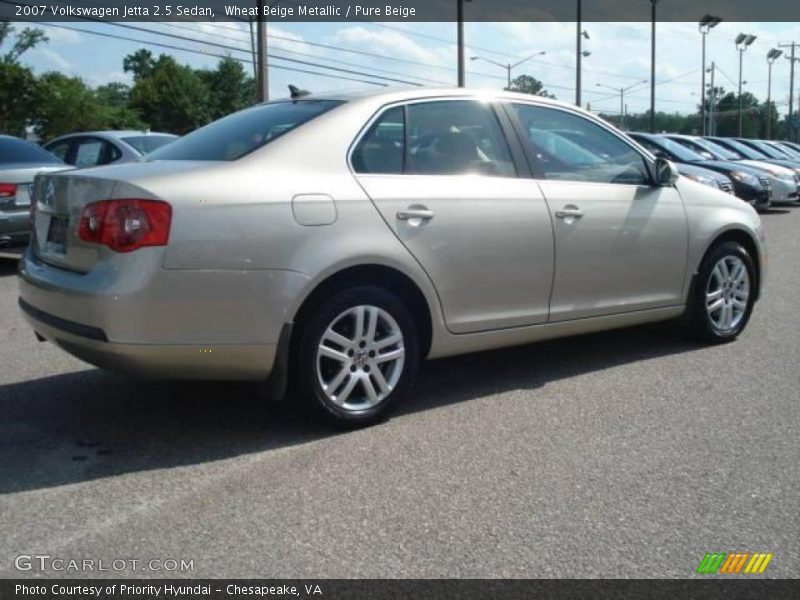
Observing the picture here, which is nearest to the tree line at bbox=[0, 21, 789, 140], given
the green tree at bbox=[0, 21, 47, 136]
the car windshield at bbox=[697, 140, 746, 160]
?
the green tree at bbox=[0, 21, 47, 136]

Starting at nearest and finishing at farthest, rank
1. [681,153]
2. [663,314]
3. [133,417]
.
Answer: [133,417], [663,314], [681,153]

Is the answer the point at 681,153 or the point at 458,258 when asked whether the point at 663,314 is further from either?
the point at 681,153

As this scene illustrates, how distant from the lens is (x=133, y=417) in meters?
4.33

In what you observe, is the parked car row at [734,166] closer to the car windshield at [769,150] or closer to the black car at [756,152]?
the black car at [756,152]

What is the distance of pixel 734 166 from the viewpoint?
1612 cm

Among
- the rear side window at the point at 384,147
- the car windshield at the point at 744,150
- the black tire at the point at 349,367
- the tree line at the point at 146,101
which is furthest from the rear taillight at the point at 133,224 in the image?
the tree line at the point at 146,101

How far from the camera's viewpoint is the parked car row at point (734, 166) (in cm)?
1532

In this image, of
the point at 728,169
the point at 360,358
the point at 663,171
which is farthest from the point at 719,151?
the point at 360,358

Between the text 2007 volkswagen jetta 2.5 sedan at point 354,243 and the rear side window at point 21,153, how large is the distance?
5130 mm

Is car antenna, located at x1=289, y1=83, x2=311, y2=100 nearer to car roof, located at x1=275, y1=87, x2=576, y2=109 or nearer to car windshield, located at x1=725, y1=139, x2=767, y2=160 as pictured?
car roof, located at x1=275, y1=87, x2=576, y2=109

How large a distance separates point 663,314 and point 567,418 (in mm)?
1539

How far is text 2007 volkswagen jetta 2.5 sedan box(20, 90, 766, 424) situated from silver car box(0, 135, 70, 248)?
4548mm

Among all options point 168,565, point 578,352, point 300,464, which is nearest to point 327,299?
point 300,464

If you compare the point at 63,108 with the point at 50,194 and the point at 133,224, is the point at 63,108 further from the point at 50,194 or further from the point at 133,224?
the point at 133,224
